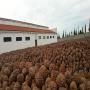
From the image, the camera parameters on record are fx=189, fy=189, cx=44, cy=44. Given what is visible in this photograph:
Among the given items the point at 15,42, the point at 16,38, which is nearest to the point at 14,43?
the point at 15,42

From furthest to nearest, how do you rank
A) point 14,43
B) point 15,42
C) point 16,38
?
point 16,38, point 15,42, point 14,43

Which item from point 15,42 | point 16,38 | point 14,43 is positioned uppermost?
point 16,38

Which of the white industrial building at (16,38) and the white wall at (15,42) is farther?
the white industrial building at (16,38)

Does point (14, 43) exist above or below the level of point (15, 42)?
below

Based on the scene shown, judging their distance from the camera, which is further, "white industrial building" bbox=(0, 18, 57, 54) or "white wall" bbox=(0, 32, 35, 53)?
"white industrial building" bbox=(0, 18, 57, 54)

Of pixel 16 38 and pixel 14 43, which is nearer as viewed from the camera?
pixel 14 43

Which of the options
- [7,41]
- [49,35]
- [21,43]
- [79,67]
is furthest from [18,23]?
[79,67]

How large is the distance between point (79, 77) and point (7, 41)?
20.4 meters

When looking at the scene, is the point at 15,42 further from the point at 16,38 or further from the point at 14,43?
the point at 16,38

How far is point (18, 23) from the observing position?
31.8 meters

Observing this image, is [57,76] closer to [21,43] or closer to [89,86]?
[89,86]

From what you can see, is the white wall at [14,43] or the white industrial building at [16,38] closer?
the white wall at [14,43]

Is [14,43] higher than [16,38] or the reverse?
the reverse

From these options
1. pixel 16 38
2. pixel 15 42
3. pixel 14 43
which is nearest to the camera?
pixel 14 43
